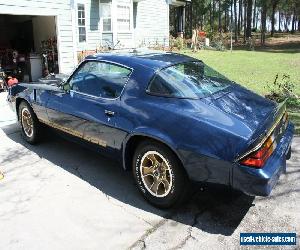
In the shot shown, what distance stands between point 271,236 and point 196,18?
49890 millimetres

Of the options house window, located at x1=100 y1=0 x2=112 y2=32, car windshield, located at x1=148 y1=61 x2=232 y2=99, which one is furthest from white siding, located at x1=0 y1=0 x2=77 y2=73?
car windshield, located at x1=148 y1=61 x2=232 y2=99

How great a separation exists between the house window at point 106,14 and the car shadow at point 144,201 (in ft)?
43.3

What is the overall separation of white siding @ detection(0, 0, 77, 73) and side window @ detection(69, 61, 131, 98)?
6.77m

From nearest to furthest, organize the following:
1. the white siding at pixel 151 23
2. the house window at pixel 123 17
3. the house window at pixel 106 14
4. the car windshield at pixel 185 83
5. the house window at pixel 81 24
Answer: the car windshield at pixel 185 83
the house window at pixel 81 24
the house window at pixel 106 14
the house window at pixel 123 17
the white siding at pixel 151 23

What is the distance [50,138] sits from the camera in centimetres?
600

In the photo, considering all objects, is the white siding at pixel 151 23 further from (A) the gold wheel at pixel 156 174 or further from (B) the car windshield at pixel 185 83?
(A) the gold wheel at pixel 156 174

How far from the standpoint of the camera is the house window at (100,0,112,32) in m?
17.6

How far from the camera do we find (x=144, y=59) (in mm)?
4305

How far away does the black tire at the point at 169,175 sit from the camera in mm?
3588

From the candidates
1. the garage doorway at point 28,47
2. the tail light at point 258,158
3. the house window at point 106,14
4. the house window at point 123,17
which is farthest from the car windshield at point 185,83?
the house window at point 123,17

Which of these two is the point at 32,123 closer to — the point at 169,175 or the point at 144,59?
the point at 144,59

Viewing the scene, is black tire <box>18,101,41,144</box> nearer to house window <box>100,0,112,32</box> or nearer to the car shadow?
the car shadow

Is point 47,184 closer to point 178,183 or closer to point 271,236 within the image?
point 178,183

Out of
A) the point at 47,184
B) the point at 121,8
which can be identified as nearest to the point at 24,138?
the point at 47,184
